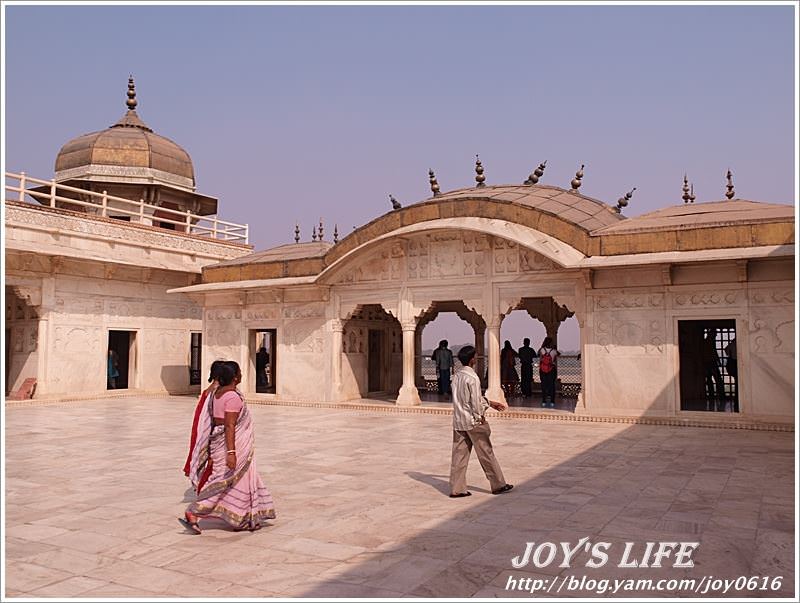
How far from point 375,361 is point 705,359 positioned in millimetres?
7982

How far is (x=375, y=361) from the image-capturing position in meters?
17.5

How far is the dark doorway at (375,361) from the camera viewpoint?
17.3 metres

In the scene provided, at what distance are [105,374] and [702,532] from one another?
16623 millimetres

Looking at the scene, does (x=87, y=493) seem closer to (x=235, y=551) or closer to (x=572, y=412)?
(x=235, y=551)

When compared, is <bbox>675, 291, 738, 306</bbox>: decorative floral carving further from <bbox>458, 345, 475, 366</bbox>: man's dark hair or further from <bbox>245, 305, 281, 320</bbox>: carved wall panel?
<bbox>245, 305, 281, 320</bbox>: carved wall panel

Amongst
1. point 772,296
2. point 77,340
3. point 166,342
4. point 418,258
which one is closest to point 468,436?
point 772,296

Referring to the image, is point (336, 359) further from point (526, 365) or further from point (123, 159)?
point (123, 159)

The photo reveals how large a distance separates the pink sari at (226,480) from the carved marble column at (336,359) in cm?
974

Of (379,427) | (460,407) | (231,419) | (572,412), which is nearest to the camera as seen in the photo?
(231,419)

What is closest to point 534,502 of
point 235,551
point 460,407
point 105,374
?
point 460,407

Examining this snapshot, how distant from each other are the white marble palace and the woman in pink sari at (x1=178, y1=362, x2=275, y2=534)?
7.86 meters

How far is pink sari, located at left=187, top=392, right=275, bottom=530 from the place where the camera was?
5.18 m

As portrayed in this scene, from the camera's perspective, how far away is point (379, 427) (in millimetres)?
11453

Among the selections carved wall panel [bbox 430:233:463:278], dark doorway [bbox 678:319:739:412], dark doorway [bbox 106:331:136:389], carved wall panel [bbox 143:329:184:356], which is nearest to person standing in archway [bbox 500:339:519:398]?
carved wall panel [bbox 430:233:463:278]
